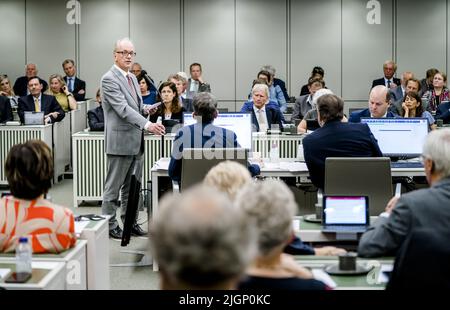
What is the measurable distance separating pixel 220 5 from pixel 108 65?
91.4 inches

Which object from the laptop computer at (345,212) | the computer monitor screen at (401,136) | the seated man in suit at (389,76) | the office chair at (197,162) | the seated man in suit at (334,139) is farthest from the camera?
the seated man in suit at (389,76)

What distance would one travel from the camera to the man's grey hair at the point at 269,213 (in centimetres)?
270

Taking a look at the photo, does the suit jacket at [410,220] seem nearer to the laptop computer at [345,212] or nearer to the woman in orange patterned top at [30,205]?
the laptop computer at [345,212]

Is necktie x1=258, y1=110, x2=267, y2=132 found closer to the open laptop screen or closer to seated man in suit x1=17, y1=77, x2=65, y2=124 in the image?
seated man in suit x1=17, y1=77, x2=65, y2=124

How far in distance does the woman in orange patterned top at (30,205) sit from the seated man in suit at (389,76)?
35.1ft

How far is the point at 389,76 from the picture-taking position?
46.5 feet

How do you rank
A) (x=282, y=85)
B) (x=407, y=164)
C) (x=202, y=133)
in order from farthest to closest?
(x=282, y=85) → (x=407, y=164) → (x=202, y=133)

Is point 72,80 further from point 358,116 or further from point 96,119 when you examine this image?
point 358,116

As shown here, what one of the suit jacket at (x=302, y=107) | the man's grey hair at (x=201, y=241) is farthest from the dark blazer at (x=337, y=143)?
the suit jacket at (x=302, y=107)

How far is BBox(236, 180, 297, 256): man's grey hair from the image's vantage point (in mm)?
2701

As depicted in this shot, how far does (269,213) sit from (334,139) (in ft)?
11.5

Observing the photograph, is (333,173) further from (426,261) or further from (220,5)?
(220,5)

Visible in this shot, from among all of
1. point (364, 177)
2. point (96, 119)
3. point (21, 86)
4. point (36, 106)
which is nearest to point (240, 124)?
point (364, 177)

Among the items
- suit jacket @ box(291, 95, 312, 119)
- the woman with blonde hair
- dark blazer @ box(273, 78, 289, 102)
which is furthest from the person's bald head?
dark blazer @ box(273, 78, 289, 102)
